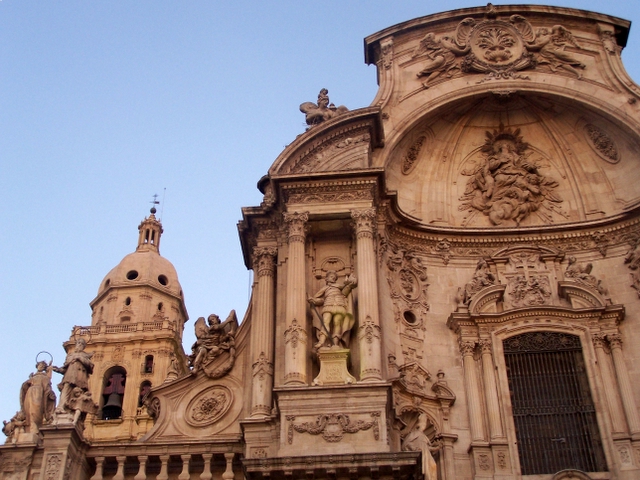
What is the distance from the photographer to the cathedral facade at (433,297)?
16.7 meters

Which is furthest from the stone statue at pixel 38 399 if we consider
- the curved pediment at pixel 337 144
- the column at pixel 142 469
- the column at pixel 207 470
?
the curved pediment at pixel 337 144

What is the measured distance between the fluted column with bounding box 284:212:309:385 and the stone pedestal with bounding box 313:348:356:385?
0.35m

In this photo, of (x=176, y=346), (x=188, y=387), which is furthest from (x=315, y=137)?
(x=176, y=346)

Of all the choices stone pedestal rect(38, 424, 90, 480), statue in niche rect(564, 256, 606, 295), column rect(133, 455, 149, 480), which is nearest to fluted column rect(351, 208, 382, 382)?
column rect(133, 455, 149, 480)

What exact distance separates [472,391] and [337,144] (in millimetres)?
6220

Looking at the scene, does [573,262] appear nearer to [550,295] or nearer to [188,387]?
[550,295]

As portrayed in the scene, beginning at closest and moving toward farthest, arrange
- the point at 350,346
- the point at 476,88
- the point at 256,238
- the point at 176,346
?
the point at 350,346
the point at 256,238
the point at 476,88
the point at 176,346

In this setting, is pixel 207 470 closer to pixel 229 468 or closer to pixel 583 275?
pixel 229 468

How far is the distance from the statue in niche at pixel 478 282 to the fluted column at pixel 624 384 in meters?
2.81

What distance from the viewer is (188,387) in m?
18.6

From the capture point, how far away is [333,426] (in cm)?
1566

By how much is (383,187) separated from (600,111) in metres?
5.79

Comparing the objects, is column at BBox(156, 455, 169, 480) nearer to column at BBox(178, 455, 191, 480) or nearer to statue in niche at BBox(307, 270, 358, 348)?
column at BBox(178, 455, 191, 480)

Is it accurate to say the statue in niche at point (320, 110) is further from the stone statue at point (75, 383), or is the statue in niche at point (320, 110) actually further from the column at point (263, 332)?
the stone statue at point (75, 383)
